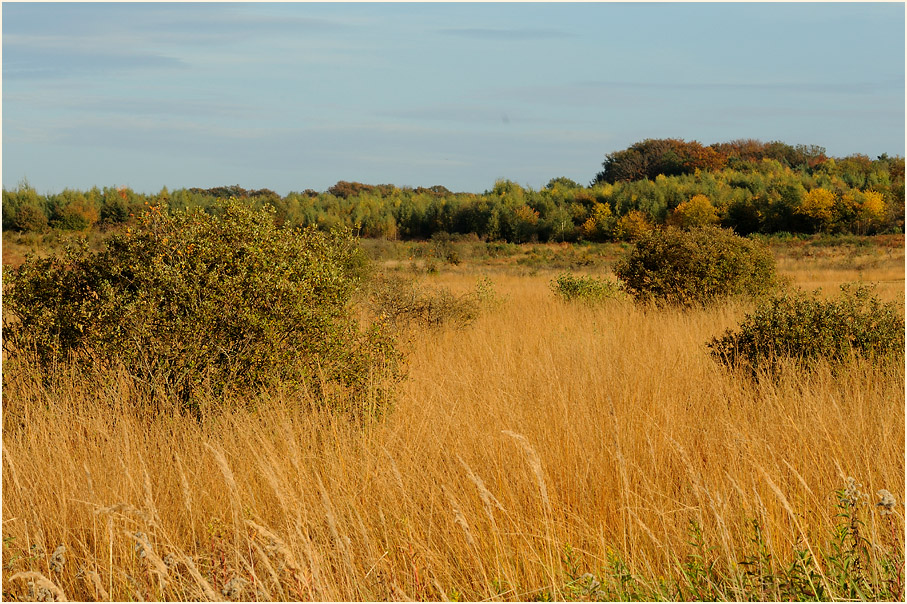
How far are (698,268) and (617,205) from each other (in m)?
49.3

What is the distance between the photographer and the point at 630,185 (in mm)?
66188

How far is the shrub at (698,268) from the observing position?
12688mm

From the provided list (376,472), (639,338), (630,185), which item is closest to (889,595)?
(376,472)

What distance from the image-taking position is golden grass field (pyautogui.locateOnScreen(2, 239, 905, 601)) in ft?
9.48

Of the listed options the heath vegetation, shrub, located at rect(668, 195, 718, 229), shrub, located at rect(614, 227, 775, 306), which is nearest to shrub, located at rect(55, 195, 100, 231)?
shrub, located at rect(668, 195, 718, 229)

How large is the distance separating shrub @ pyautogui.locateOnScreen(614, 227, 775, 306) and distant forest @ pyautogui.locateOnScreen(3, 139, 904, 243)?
31820 mm

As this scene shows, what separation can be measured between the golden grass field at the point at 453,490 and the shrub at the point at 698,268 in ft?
23.2

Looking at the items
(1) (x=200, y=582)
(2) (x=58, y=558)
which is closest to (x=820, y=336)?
(1) (x=200, y=582)

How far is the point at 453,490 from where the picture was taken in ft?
11.8

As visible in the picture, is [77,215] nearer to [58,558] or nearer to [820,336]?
[820,336]

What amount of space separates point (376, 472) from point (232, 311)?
1752mm

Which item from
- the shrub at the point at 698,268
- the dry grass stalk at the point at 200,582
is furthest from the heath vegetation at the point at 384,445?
the shrub at the point at 698,268

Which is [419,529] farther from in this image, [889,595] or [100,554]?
[889,595]

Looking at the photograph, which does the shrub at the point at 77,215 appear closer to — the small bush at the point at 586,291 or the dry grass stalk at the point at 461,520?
the small bush at the point at 586,291
